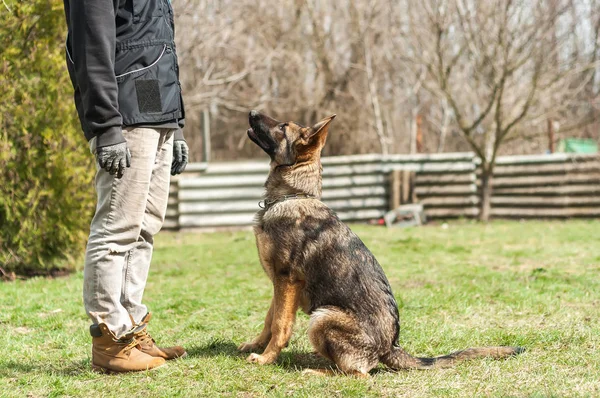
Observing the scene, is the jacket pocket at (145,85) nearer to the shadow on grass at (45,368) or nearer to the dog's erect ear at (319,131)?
the dog's erect ear at (319,131)

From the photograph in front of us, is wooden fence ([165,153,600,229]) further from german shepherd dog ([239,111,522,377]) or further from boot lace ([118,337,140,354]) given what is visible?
boot lace ([118,337,140,354])

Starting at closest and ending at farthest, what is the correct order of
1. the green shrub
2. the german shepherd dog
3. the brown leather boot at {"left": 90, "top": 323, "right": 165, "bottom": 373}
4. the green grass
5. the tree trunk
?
the green grass → the brown leather boot at {"left": 90, "top": 323, "right": 165, "bottom": 373} → the german shepherd dog → the green shrub → the tree trunk

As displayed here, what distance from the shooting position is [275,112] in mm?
17312

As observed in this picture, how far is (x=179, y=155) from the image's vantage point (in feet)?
14.7

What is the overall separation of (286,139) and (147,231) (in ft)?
3.71

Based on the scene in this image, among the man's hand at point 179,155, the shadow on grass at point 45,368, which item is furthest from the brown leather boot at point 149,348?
the man's hand at point 179,155

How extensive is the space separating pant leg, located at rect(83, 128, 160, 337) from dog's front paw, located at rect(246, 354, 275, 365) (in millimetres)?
851

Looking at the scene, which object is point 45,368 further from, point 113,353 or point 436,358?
point 436,358

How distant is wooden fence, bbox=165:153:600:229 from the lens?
13.0m

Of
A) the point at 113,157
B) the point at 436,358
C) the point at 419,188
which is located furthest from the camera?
the point at 419,188

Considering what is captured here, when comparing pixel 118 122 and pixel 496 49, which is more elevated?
pixel 496 49

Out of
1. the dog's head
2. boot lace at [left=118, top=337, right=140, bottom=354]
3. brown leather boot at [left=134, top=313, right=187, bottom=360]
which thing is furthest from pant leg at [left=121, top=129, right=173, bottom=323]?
the dog's head

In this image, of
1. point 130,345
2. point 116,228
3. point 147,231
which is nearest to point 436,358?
point 130,345

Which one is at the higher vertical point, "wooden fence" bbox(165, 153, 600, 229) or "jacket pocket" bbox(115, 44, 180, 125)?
"jacket pocket" bbox(115, 44, 180, 125)
